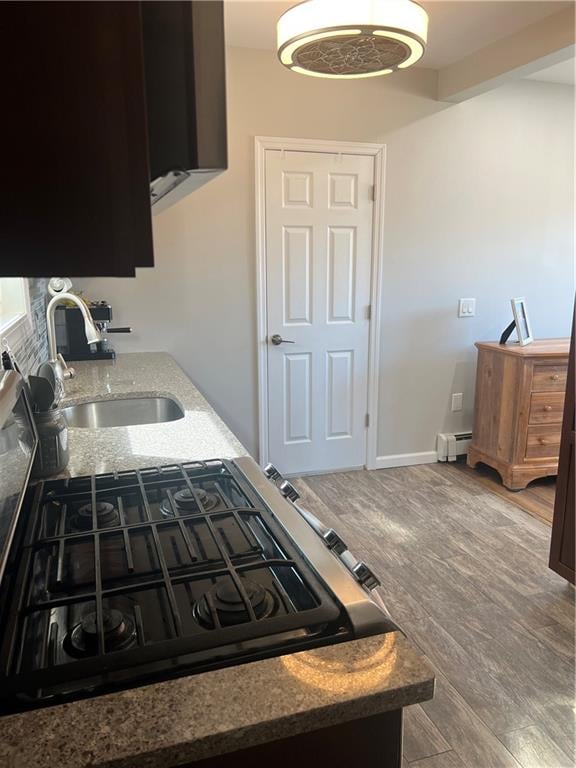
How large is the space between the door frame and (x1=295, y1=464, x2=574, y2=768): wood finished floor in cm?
42

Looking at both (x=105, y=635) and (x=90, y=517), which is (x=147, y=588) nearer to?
(x=105, y=635)

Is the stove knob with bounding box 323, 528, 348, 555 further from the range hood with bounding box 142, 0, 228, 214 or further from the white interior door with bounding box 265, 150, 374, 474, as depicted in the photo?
the white interior door with bounding box 265, 150, 374, 474

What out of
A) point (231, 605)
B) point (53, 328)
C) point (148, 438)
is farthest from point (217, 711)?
point (53, 328)

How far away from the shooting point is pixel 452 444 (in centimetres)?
398

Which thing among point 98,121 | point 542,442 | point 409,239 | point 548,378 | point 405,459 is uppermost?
point 409,239

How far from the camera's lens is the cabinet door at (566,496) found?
234 cm

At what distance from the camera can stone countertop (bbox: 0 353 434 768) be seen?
60cm

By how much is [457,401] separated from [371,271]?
1.14 m

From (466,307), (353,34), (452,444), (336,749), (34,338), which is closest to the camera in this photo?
(336,749)

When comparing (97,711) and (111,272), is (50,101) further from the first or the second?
(97,711)

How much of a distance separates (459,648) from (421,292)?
2268 millimetres

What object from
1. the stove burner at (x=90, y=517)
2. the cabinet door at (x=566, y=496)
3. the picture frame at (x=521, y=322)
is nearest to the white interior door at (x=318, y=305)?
the picture frame at (x=521, y=322)

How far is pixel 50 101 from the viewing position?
0.55 meters

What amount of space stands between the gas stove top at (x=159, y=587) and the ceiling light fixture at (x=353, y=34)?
1627 mm
